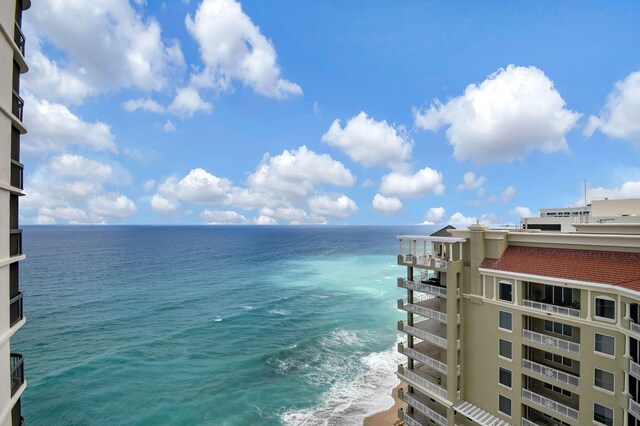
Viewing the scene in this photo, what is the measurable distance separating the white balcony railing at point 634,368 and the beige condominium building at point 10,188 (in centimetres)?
3074

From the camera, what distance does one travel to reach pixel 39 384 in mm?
41375

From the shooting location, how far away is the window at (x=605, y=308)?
1919cm

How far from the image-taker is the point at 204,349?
52938 mm

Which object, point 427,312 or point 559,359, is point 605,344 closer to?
point 559,359

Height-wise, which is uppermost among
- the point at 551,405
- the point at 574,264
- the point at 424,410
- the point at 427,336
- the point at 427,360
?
the point at 574,264

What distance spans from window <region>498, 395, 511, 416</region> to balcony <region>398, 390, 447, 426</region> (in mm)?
4781

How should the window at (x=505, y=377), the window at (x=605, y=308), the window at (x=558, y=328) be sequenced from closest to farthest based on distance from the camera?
the window at (x=605, y=308)
the window at (x=558, y=328)
the window at (x=505, y=377)

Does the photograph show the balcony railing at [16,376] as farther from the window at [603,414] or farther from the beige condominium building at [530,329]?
the window at [603,414]

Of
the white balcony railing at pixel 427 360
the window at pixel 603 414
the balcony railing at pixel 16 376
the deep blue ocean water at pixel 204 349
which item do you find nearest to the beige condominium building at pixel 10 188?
the balcony railing at pixel 16 376

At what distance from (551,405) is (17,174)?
34146 millimetres

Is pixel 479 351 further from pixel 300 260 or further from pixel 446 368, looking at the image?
pixel 300 260

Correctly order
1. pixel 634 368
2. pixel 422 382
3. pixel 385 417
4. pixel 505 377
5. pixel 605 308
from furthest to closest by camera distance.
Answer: pixel 385 417 < pixel 422 382 < pixel 505 377 < pixel 605 308 < pixel 634 368

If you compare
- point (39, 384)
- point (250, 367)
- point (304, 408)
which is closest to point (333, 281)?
point (250, 367)

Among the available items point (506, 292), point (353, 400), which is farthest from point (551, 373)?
point (353, 400)
